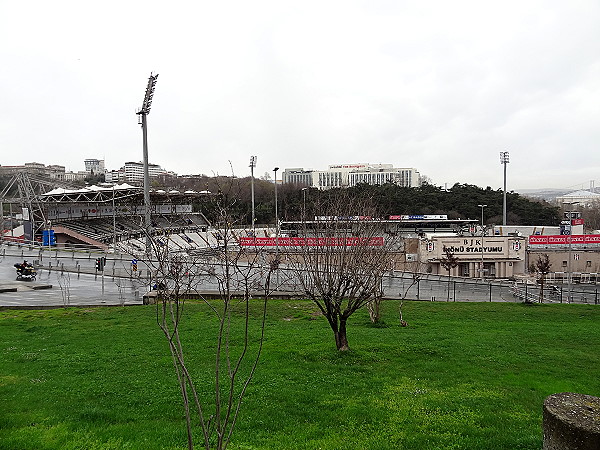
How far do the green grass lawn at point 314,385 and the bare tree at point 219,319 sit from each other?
330mm

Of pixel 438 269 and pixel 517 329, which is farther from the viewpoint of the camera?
pixel 438 269

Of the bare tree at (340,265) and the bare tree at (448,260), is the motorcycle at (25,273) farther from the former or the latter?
the bare tree at (448,260)

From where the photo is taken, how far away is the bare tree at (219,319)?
4113 millimetres

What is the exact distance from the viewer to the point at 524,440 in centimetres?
575

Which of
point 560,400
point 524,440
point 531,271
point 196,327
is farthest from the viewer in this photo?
point 531,271

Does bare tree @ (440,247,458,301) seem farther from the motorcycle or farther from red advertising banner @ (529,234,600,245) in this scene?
the motorcycle

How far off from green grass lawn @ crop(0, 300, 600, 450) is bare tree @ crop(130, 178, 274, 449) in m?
0.33

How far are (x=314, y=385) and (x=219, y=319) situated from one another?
222 centimetres

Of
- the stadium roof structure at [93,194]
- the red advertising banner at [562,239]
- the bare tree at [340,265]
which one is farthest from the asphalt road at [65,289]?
the red advertising banner at [562,239]

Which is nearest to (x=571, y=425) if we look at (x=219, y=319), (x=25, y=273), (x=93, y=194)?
(x=219, y=319)

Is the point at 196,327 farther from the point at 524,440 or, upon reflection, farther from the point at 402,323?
the point at 524,440

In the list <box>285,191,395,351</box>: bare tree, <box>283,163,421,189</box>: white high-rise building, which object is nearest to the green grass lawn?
<box>285,191,395,351</box>: bare tree

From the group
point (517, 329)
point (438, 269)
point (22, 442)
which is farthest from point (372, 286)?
point (438, 269)

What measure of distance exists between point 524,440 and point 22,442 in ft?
21.6
